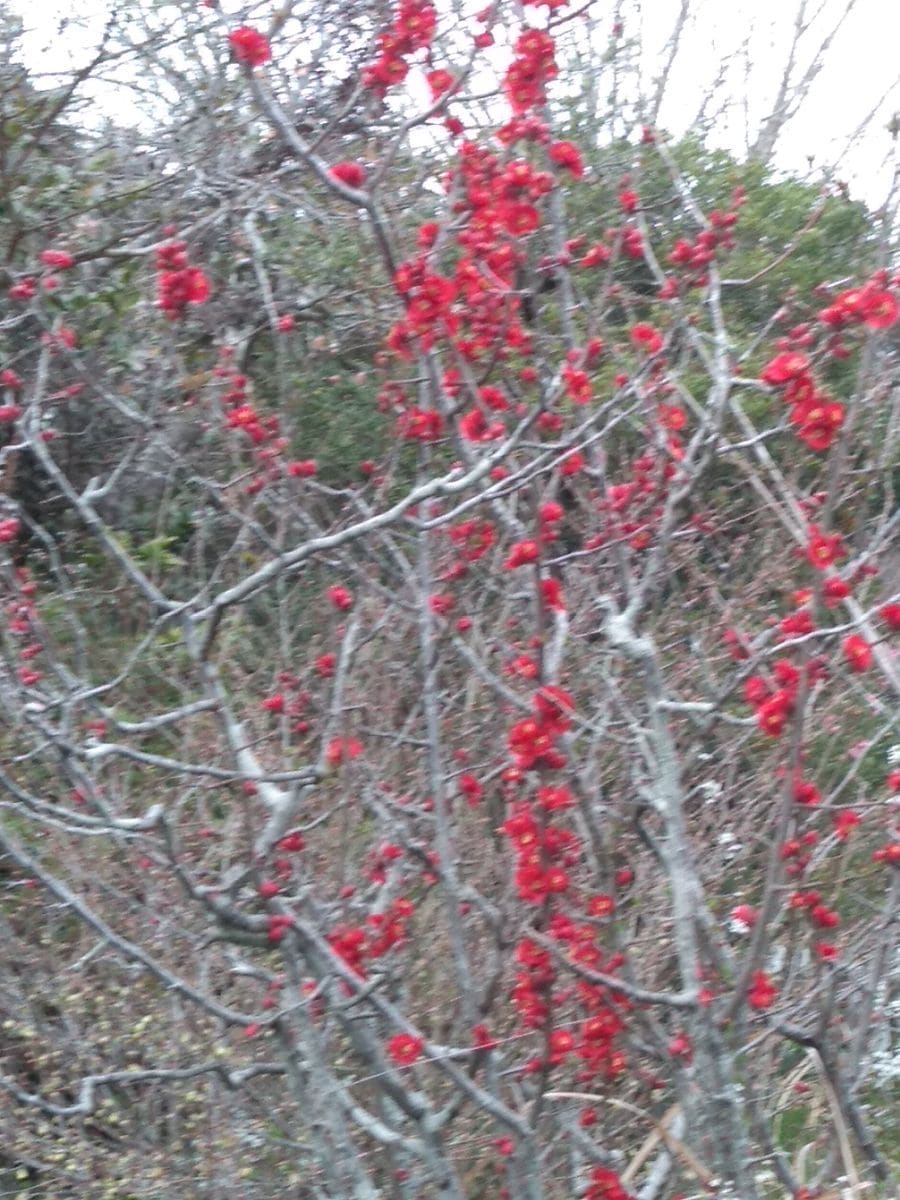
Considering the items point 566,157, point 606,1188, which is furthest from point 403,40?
point 606,1188

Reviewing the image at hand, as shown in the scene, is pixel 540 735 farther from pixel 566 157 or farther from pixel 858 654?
pixel 566 157

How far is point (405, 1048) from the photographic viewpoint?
2.35m

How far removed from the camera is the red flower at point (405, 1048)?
234 cm

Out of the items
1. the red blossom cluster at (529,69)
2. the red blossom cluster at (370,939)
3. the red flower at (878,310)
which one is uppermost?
the red blossom cluster at (529,69)

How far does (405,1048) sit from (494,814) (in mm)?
1371

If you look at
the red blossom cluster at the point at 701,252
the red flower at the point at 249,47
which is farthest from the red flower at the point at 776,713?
the red flower at the point at 249,47

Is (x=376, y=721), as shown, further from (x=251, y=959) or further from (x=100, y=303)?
(x=100, y=303)

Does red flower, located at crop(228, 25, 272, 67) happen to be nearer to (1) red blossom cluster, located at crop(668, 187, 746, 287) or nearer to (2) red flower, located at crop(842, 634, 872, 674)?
(1) red blossom cluster, located at crop(668, 187, 746, 287)

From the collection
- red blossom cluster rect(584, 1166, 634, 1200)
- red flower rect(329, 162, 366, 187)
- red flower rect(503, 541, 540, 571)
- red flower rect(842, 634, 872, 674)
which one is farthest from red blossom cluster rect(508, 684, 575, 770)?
red flower rect(329, 162, 366, 187)

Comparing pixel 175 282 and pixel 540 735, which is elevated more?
pixel 175 282

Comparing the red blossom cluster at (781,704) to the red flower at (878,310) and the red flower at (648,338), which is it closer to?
the red flower at (878,310)

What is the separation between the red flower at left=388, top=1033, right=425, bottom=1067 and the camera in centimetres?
234

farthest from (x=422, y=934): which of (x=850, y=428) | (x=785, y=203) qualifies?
(x=785, y=203)

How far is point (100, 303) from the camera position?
636cm
